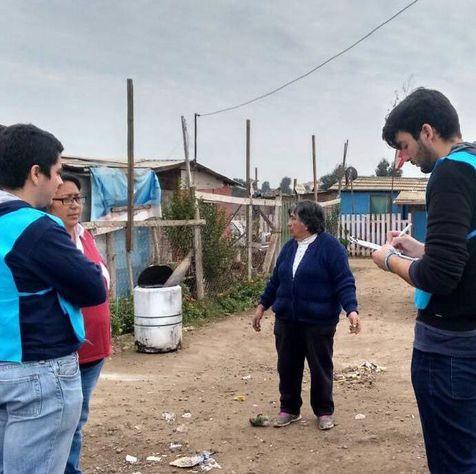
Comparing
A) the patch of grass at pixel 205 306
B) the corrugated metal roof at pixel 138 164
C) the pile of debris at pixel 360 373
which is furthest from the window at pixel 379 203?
the pile of debris at pixel 360 373

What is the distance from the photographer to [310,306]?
4.41m

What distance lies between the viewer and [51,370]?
193 cm

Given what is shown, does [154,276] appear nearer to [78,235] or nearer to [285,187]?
[78,235]

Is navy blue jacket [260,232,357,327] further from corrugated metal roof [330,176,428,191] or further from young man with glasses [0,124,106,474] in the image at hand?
corrugated metal roof [330,176,428,191]

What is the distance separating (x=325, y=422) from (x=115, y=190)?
264 inches

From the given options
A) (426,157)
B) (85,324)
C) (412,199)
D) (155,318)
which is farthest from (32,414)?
(412,199)

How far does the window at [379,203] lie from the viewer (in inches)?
986

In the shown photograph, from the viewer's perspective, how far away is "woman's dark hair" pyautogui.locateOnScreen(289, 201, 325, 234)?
179 inches

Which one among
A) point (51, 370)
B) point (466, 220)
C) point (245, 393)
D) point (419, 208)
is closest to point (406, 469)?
point (245, 393)

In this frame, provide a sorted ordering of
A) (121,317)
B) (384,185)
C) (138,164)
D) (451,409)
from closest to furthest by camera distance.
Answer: (451,409) → (121,317) → (138,164) → (384,185)

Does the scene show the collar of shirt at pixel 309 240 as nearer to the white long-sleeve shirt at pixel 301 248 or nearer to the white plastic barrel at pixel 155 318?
the white long-sleeve shirt at pixel 301 248

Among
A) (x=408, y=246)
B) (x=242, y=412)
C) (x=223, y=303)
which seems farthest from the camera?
(x=223, y=303)

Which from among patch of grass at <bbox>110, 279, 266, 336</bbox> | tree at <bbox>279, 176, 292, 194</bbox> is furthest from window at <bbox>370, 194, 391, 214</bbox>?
patch of grass at <bbox>110, 279, 266, 336</bbox>

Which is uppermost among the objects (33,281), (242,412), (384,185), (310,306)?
(384,185)
